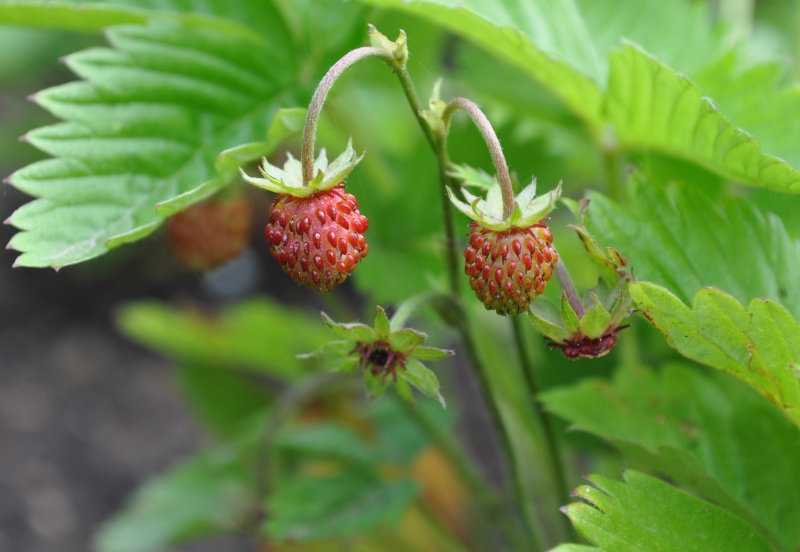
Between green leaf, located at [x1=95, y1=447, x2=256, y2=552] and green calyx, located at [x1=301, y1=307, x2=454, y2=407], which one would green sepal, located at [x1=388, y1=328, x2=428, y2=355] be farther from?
green leaf, located at [x1=95, y1=447, x2=256, y2=552]

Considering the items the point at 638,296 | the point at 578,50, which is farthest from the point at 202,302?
the point at 638,296

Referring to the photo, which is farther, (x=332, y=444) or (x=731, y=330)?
(x=332, y=444)

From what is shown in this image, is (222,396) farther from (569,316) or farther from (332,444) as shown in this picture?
(569,316)

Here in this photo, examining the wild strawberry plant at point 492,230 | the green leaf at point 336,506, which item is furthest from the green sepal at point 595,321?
the green leaf at point 336,506

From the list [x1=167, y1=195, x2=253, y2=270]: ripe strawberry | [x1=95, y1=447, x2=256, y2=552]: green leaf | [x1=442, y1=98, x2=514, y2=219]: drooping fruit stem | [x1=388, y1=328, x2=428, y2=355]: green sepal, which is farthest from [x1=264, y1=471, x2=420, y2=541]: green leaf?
[x1=442, y1=98, x2=514, y2=219]: drooping fruit stem

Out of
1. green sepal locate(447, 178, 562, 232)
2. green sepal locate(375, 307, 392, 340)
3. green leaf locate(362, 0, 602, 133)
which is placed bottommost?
green sepal locate(375, 307, 392, 340)

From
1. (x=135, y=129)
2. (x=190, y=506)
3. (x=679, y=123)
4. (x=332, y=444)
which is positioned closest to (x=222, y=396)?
(x=190, y=506)
